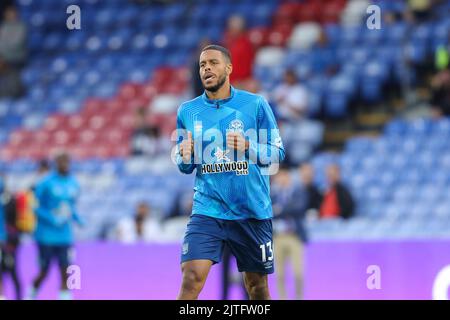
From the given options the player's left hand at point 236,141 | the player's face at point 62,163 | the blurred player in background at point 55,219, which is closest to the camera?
the player's left hand at point 236,141

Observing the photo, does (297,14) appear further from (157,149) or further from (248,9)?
(157,149)

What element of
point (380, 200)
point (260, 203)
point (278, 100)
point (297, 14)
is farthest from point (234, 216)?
point (297, 14)

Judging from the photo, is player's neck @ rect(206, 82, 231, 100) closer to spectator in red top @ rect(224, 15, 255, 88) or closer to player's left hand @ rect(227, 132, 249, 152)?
player's left hand @ rect(227, 132, 249, 152)

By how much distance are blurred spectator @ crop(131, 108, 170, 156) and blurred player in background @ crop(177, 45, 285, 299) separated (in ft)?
32.7

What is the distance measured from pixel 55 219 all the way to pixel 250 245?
580 centimetres

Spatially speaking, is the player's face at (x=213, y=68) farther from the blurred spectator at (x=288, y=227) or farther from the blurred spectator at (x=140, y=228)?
the blurred spectator at (x=140, y=228)

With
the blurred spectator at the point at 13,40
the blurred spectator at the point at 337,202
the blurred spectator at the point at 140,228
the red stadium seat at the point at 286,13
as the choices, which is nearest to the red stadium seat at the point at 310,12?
the red stadium seat at the point at 286,13

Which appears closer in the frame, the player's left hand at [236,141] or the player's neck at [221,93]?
the player's left hand at [236,141]

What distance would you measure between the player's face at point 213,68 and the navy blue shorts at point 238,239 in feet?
3.15

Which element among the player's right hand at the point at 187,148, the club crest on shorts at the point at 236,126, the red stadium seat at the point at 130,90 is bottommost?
the player's right hand at the point at 187,148

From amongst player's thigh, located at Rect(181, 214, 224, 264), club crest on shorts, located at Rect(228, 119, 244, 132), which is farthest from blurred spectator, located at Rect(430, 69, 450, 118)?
player's thigh, located at Rect(181, 214, 224, 264)

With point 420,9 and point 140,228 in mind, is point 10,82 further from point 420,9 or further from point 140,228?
point 420,9

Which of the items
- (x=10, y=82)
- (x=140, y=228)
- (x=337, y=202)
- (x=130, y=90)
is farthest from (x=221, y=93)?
(x=10, y=82)

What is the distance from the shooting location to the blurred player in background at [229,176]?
757cm
